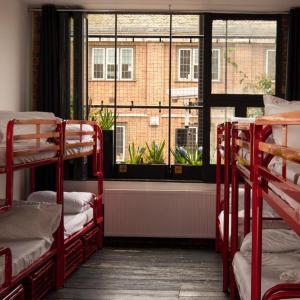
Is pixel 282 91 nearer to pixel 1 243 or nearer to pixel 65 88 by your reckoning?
pixel 65 88

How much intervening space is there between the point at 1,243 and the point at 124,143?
2615mm

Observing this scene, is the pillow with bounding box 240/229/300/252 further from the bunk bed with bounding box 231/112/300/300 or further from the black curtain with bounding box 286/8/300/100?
the black curtain with bounding box 286/8/300/100

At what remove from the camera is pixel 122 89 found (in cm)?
584

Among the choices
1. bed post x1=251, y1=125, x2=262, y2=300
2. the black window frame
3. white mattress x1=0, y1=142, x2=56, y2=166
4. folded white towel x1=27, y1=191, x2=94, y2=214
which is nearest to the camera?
bed post x1=251, y1=125, x2=262, y2=300

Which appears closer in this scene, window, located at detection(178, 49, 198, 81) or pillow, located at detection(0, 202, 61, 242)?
pillow, located at detection(0, 202, 61, 242)

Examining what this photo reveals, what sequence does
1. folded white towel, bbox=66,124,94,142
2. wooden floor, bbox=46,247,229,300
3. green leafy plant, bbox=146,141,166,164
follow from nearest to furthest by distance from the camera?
wooden floor, bbox=46,247,229,300, folded white towel, bbox=66,124,94,142, green leafy plant, bbox=146,141,166,164

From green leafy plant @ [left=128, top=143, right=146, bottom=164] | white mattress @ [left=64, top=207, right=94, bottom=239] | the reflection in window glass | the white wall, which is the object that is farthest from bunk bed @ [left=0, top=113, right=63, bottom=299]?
the reflection in window glass

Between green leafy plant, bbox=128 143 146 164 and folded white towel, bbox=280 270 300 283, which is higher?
green leafy plant, bbox=128 143 146 164

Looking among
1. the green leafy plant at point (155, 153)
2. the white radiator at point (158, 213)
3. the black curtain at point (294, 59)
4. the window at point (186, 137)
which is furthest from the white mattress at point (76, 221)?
the black curtain at point (294, 59)

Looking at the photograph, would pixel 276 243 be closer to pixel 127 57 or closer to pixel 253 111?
pixel 253 111

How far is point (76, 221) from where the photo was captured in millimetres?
4582

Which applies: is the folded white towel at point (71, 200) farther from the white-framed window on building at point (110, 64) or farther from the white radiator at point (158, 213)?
the white-framed window on building at point (110, 64)

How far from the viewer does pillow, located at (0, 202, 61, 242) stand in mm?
3436

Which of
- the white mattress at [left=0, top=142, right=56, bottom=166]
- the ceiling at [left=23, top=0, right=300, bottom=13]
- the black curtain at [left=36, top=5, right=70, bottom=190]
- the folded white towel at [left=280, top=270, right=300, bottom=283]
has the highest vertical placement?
the ceiling at [left=23, top=0, right=300, bottom=13]
